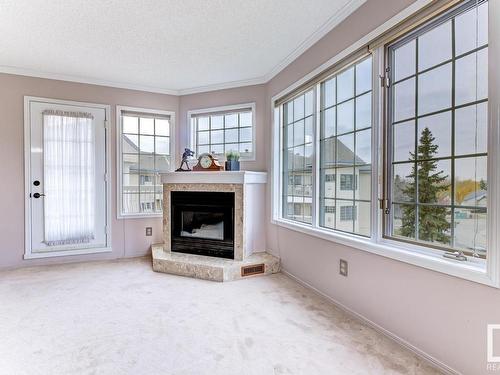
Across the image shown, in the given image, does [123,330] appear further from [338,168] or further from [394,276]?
[338,168]

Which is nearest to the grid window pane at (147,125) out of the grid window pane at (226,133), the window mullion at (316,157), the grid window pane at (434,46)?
the grid window pane at (226,133)

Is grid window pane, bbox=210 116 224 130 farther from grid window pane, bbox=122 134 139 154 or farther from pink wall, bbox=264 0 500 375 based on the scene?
pink wall, bbox=264 0 500 375

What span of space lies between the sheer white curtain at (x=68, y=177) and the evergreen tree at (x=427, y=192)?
394 cm

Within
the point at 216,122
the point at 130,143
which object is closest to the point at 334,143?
the point at 216,122

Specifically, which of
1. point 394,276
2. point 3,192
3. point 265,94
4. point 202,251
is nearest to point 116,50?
point 265,94

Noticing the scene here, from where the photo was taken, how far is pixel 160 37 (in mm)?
2852

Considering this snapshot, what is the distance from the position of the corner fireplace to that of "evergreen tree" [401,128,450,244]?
84.4 inches

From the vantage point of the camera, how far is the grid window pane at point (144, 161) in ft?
14.0

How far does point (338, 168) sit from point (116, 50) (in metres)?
2.71

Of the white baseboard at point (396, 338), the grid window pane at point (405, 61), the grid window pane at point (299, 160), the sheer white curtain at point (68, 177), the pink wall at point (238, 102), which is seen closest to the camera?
the white baseboard at point (396, 338)

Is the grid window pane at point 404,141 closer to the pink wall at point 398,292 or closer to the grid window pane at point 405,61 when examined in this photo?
the grid window pane at point 405,61

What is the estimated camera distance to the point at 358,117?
96.0 inches

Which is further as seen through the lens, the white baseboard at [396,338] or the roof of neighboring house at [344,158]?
the roof of neighboring house at [344,158]

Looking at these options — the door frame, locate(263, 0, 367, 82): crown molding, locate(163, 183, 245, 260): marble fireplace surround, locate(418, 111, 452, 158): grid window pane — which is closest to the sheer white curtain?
the door frame
